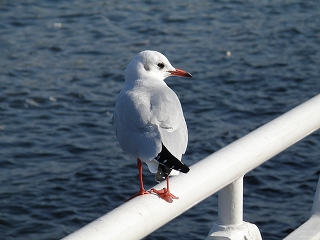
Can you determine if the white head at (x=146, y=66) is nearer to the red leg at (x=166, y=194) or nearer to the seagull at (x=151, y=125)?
the seagull at (x=151, y=125)

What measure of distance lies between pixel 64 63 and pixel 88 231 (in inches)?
324

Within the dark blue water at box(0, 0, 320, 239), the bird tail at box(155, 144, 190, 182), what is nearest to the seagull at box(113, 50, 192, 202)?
the bird tail at box(155, 144, 190, 182)

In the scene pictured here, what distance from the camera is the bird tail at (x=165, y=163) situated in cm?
206

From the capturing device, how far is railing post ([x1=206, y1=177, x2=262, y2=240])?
79.7 inches

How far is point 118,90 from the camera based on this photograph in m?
8.74

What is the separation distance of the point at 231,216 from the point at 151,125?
0.58 metres

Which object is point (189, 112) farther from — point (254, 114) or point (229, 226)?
point (229, 226)

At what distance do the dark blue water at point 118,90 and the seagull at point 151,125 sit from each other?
3.57m

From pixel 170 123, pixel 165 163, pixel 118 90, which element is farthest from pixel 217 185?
pixel 118 90

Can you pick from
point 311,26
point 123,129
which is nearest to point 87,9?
point 311,26

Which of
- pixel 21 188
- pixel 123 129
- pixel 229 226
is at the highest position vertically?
pixel 123 129

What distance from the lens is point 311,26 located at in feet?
35.9

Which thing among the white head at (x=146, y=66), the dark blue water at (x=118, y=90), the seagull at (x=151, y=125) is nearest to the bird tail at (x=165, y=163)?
the seagull at (x=151, y=125)

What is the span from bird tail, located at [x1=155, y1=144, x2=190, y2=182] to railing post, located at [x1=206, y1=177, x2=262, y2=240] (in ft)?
0.51
